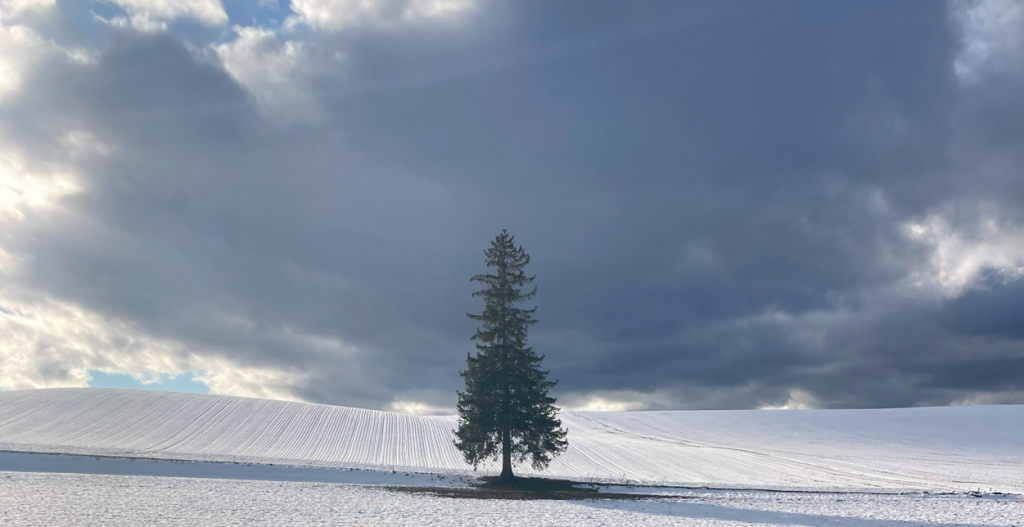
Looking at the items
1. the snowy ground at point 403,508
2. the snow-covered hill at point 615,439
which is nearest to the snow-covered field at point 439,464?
the snowy ground at point 403,508

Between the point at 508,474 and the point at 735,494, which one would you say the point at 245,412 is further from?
the point at 735,494

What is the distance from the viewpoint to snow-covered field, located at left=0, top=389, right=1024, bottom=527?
23875 millimetres

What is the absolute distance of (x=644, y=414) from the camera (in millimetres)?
91125

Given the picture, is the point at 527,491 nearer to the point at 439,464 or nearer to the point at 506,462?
the point at 506,462

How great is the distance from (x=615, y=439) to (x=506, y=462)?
1157 inches

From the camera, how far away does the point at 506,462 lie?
39094mm

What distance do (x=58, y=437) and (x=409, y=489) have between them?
122 feet

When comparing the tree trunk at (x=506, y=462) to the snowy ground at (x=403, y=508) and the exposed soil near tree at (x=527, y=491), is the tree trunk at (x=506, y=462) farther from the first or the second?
the snowy ground at (x=403, y=508)

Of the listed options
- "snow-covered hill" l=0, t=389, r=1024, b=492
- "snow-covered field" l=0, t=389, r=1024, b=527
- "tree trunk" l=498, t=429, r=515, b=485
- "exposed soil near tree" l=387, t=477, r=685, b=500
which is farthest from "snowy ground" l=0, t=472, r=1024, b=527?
"snow-covered hill" l=0, t=389, r=1024, b=492

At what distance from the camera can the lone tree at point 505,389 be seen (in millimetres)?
39656

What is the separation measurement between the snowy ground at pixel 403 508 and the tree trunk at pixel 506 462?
860cm

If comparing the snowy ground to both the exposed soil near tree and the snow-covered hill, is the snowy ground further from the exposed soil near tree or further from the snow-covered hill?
the snow-covered hill

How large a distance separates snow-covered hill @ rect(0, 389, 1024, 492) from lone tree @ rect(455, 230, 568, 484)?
14.0 ft

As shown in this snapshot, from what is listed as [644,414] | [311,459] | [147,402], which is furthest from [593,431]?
[147,402]
